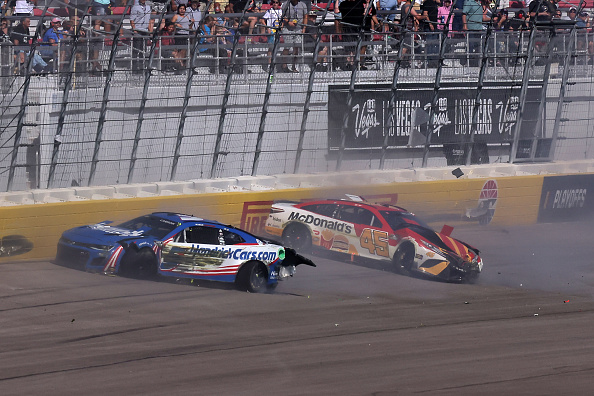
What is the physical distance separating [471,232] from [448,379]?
29.7ft

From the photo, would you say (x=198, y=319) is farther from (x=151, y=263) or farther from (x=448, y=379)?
(x=448, y=379)

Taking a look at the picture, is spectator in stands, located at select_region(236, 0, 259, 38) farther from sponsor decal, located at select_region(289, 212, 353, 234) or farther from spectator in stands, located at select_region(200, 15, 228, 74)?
sponsor decal, located at select_region(289, 212, 353, 234)

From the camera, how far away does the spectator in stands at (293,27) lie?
1650 centimetres

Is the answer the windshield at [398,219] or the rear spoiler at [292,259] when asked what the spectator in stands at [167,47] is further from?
the rear spoiler at [292,259]

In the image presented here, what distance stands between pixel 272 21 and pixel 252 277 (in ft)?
21.6

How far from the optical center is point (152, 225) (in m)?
12.5

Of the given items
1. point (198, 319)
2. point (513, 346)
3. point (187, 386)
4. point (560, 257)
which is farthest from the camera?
point (560, 257)

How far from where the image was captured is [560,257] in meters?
15.0

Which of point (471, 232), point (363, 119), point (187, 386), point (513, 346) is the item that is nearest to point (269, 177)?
point (363, 119)

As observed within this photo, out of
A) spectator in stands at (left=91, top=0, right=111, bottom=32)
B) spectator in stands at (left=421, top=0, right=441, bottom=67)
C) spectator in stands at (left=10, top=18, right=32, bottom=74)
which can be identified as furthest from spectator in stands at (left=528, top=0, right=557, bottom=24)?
spectator in stands at (left=10, top=18, right=32, bottom=74)

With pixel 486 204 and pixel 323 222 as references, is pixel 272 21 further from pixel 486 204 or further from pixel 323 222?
pixel 486 204

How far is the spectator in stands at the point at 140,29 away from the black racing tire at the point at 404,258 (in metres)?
5.37

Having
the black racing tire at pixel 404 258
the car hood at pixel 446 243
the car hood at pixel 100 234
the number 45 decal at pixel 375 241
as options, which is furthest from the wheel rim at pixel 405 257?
the car hood at pixel 100 234

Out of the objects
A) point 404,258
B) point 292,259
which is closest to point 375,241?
point 404,258
